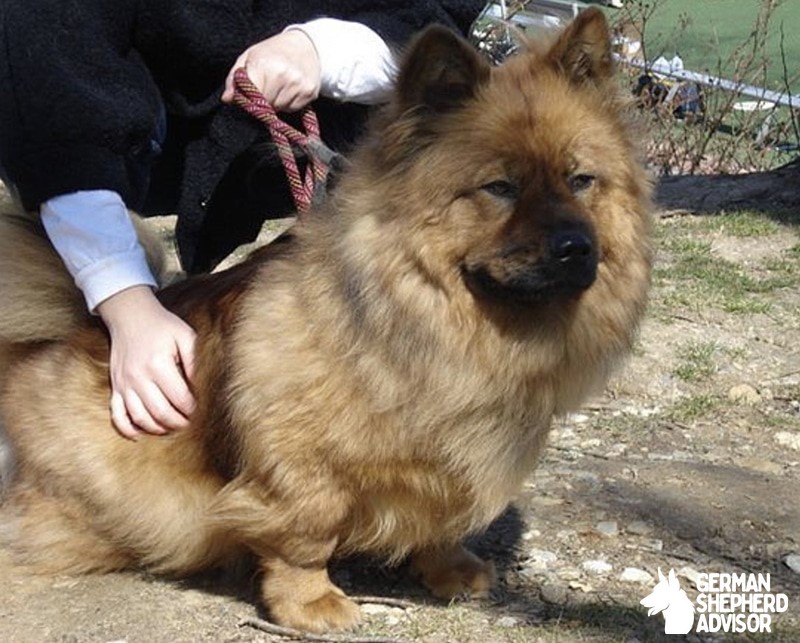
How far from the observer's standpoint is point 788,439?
13.3 feet

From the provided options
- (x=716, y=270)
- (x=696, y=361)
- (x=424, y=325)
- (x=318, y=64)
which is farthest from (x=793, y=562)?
(x=716, y=270)

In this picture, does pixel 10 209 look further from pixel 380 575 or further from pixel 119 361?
pixel 380 575

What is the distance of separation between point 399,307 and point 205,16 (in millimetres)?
1117

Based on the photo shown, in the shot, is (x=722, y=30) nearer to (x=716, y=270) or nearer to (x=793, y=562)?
(x=716, y=270)

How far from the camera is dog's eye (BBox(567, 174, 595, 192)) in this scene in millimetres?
2709

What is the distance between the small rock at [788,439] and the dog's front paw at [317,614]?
173cm

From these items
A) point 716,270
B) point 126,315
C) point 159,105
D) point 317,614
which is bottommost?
point 317,614

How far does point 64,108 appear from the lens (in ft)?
9.97

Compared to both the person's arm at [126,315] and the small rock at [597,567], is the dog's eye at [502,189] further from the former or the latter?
the small rock at [597,567]

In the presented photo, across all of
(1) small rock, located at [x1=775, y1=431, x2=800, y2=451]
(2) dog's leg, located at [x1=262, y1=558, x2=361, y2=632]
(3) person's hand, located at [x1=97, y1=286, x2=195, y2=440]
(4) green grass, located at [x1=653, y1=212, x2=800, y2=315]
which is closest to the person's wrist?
(3) person's hand, located at [x1=97, y1=286, x2=195, y2=440]

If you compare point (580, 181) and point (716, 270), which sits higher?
point (580, 181)

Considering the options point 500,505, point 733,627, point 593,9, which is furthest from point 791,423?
point 593,9

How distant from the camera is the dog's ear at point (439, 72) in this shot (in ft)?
8.68

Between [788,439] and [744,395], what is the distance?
0.35 meters
